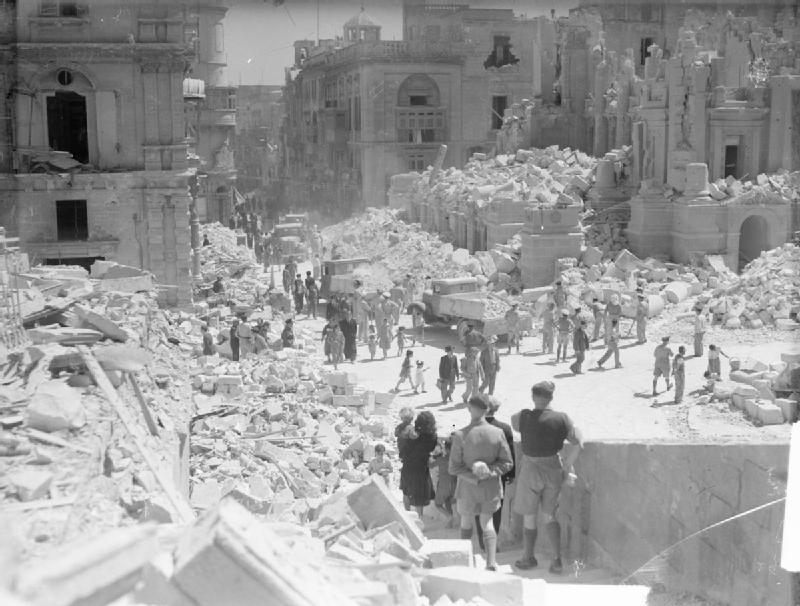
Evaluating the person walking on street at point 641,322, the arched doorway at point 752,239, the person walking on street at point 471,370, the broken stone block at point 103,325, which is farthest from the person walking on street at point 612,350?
the broken stone block at point 103,325

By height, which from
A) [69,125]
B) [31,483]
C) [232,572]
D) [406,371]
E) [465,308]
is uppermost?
[69,125]

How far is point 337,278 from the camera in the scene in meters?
24.4

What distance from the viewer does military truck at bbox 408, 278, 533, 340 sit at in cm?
1931

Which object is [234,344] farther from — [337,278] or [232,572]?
[232,572]

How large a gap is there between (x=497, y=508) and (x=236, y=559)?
3257 millimetres

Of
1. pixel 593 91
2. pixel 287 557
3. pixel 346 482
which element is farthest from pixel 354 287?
pixel 287 557

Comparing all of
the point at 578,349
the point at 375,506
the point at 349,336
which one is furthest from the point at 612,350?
the point at 375,506

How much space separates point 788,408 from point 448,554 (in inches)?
338

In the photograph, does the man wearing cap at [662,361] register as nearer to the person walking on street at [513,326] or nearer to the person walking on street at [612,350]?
the person walking on street at [612,350]

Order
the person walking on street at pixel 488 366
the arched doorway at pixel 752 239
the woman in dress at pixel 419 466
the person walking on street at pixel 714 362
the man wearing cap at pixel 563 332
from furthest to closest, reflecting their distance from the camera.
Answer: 1. the arched doorway at pixel 752 239
2. the man wearing cap at pixel 563 332
3. the person walking on street at pixel 714 362
4. the person walking on street at pixel 488 366
5. the woman in dress at pixel 419 466

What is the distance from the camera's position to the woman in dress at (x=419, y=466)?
753 cm

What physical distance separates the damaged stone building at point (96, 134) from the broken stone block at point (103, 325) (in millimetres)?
10316

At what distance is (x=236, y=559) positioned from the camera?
3.54 metres

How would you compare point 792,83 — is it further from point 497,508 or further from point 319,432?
point 497,508
